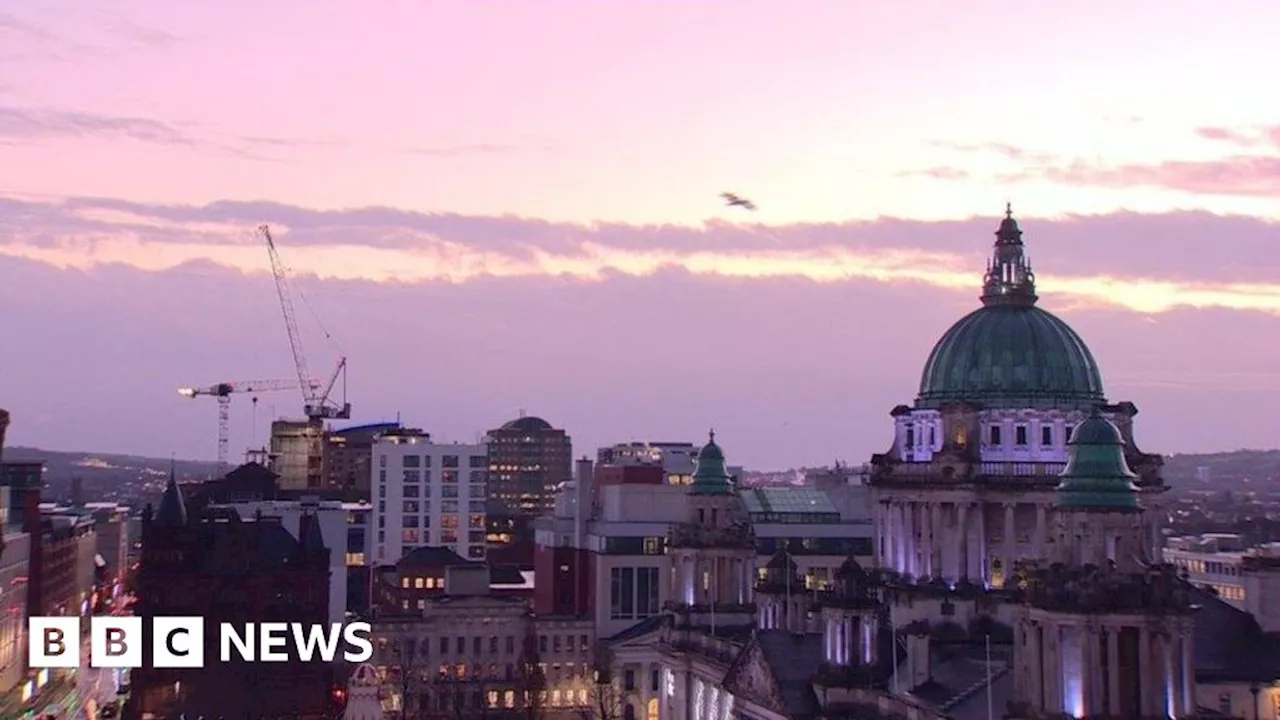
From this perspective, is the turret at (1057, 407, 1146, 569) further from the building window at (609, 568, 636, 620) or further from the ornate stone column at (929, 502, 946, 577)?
the building window at (609, 568, 636, 620)

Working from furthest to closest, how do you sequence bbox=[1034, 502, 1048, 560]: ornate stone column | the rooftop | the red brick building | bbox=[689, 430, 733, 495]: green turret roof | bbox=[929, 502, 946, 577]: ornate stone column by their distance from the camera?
the rooftop < the red brick building < bbox=[689, 430, 733, 495]: green turret roof < bbox=[929, 502, 946, 577]: ornate stone column < bbox=[1034, 502, 1048, 560]: ornate stone column

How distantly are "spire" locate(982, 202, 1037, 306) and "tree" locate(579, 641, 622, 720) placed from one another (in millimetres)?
53381

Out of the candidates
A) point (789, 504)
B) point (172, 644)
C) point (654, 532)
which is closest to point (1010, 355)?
point (172, 644)

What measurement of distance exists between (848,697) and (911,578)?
1781cm

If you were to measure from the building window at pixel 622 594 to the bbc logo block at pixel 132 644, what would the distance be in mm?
45773

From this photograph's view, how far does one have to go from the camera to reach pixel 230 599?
489 ft

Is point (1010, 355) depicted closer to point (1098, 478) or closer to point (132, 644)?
point (1098, 478)

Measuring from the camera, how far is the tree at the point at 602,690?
152750mm

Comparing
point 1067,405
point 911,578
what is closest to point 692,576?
point 911,578

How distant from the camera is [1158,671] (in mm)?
66000

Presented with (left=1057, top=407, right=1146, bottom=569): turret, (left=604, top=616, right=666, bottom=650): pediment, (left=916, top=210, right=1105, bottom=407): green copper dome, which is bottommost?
(left=604, top=616, right=666, bottom=650): pediment

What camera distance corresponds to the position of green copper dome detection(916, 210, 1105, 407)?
110 m

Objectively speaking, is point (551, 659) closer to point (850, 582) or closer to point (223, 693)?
point (223, 693)

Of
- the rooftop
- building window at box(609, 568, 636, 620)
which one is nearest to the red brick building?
building window at box(609, 568, 636, 620)
